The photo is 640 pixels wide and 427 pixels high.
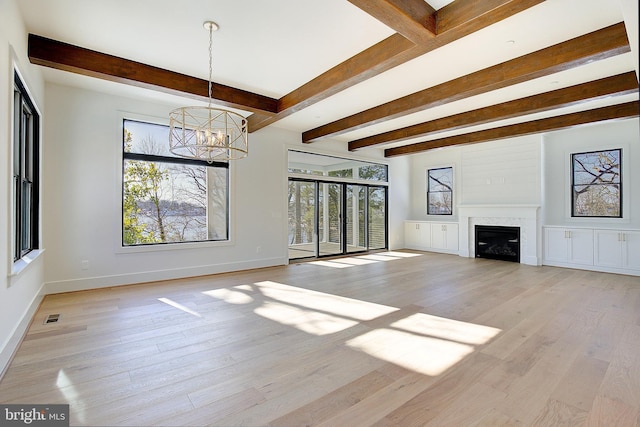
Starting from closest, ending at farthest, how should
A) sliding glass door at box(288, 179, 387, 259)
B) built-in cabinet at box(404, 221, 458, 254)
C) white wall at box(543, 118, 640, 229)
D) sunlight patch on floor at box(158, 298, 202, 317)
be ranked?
sunlight patch on floor at box(158, 298, 202, 317) < white wall at box(543, 118, 640, 229) < sliding glass door at box(288, 179, 387, 259) < built-in cabinet at box(404, 221, 458, 254)

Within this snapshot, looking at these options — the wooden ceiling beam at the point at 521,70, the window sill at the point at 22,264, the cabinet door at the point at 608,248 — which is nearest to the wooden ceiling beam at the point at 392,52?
the wooden ceiling beam at the point at 521,70

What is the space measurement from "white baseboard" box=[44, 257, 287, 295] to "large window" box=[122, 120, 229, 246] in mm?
530

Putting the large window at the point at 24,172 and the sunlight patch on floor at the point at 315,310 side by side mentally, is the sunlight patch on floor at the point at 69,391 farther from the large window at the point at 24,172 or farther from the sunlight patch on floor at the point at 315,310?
the sunlight patch on floor at the point at 315,310

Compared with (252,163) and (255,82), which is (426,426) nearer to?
(255,82)

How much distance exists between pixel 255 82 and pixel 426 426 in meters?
4.32

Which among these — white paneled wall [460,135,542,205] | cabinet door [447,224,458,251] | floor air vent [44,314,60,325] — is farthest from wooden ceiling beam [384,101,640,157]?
floor air vent [44,314,60,325]

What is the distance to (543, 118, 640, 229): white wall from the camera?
19.7ft

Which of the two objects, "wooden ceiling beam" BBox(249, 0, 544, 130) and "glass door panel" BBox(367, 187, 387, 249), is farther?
"glass door panel" BBox(367, 187, 387, 249)

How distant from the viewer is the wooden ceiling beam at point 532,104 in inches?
161

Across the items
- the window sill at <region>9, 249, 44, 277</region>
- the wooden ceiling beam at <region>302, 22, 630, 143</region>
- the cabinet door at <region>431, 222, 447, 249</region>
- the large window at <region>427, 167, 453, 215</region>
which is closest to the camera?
the window sill at <region>9, 249, 44, 277</region>

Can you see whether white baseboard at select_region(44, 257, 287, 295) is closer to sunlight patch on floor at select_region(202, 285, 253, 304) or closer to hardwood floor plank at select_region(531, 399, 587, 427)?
sunlight patch on floor at select_region(202, 285, 253, 304)

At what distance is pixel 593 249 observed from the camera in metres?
6.16

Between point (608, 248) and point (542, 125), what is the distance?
2.71 metres

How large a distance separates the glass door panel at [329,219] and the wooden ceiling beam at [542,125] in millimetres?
2477
